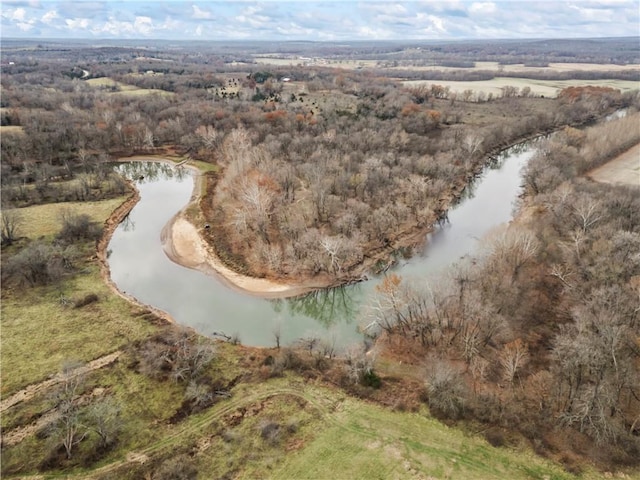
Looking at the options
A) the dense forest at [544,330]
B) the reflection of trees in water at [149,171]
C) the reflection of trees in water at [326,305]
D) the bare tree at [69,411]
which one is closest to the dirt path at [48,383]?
the bare tree at [69,411]

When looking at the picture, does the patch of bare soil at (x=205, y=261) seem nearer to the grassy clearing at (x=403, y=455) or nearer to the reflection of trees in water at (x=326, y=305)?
the reflection of trees in water at (x=326, y=305)

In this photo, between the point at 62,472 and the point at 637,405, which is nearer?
the point at 62,472

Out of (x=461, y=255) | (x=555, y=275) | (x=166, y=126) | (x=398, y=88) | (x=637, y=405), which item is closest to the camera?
(x=637, y=405)

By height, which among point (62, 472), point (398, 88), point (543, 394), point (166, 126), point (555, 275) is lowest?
point (62, 472)

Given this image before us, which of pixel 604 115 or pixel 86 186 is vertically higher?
pixel 604 115

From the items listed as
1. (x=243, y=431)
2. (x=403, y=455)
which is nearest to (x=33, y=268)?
(x=243, y=431)

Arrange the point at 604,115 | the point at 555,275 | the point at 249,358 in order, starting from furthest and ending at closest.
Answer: the point at 604,115 < the point at 555,275 < the point at 249,358

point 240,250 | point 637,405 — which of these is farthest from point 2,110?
point 637,405

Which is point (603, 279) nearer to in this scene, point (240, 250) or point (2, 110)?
point (240, 250)
